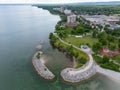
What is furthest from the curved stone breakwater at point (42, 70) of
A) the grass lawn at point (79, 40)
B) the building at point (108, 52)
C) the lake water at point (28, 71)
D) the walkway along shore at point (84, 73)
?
the grass lawn at point (79, 40)

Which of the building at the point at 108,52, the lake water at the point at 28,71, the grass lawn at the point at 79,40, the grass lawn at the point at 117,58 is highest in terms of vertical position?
the building at the point at 108,52

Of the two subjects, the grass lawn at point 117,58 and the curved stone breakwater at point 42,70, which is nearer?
the curved stone breakwater at point 42,70

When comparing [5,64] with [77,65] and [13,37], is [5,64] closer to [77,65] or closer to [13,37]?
[77,65]

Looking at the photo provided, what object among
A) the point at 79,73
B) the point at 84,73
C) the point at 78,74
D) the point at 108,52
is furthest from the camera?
the point at 108,52

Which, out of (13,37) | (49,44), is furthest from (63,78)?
(13,37)

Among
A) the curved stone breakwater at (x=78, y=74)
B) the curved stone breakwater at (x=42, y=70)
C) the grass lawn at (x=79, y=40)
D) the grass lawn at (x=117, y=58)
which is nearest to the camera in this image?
the curved stone breakwater at (x=78, y=74)

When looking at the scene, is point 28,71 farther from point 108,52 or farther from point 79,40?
point 79,40

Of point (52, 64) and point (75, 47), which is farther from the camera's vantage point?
point (75, 47)

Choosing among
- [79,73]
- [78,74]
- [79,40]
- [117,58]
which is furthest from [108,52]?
[79,40]

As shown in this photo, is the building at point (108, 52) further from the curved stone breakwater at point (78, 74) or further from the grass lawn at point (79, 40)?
the grass lawn at point (79, 40)

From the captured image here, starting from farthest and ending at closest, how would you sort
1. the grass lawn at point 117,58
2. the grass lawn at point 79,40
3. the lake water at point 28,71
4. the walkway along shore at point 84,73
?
the grass lawn at point 79,40 < the grass lawn at point 117,58 < the walkway along shore at point 84,73 < the lake water at point 28,71

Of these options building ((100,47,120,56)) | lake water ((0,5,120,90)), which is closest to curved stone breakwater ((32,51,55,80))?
lake water ((0,5,120,90))
